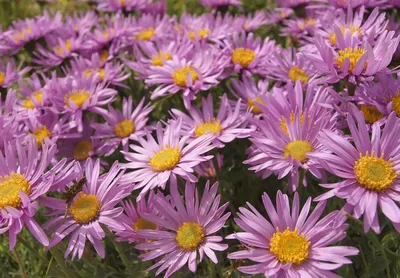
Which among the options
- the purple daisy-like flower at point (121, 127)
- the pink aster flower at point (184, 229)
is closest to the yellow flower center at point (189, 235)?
the pink aster flower at point (184, 229)

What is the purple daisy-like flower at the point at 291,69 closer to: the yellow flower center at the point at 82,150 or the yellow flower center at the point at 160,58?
the yellow flower center at the point at 160,58

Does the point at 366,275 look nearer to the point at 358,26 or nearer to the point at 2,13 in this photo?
the point at 358,26

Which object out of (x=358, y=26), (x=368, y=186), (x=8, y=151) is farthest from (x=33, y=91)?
(x=368, y=186)

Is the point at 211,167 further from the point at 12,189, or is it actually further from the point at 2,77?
the point at 2,77

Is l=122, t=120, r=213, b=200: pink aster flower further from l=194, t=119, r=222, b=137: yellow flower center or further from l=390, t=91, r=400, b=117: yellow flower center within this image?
l=390, t=91, r=400, b=117: yellow flower center

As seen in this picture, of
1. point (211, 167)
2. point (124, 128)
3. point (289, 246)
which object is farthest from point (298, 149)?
point (124, 128)

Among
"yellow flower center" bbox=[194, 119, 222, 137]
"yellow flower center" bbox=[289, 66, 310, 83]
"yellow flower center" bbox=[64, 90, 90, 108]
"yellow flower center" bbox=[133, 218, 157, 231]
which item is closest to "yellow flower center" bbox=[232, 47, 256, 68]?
"yellow flower center" bbox=[289, 66, 310, 83]
